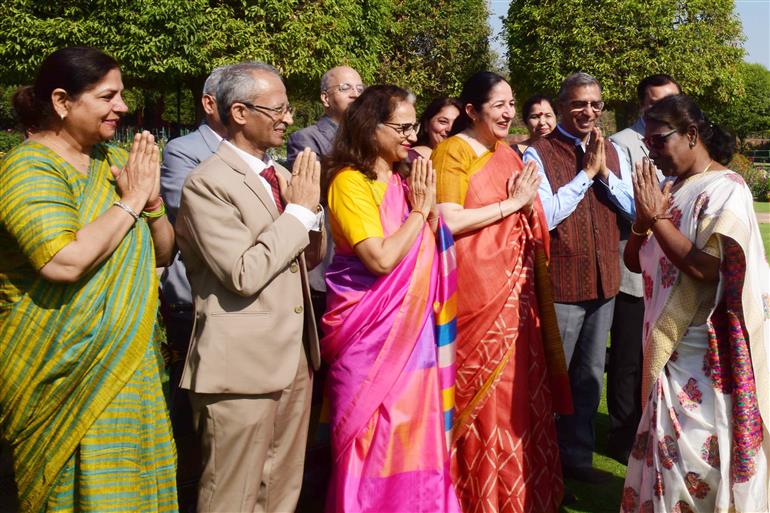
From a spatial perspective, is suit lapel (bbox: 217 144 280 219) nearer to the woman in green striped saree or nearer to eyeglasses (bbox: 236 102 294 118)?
eyeglasses (bbox: 236 102 294 118)

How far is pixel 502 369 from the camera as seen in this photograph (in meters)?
4.32

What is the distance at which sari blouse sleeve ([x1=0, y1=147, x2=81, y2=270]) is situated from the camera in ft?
9.67

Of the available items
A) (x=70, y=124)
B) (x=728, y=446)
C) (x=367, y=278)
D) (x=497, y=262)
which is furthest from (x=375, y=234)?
(x=728, y=446)

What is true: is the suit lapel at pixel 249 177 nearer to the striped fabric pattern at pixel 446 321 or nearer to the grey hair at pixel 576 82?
the striped fabric pattern at pixel 446 321

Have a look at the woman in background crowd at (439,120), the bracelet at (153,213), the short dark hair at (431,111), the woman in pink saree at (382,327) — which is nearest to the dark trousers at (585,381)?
the woman in pink saree at (382,327)

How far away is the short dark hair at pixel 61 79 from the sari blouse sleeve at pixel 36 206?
194 mm

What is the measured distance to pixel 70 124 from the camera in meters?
3.19

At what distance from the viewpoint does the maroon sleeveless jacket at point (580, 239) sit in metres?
4.80

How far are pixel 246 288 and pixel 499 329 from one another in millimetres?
1569

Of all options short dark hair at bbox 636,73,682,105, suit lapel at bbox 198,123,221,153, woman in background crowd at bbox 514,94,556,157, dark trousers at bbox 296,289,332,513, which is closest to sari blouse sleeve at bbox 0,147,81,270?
suit lapel at bbox 198,123,221,153

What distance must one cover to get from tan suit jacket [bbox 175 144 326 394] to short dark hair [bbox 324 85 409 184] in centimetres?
56

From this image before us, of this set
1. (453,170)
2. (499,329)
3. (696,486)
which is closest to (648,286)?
(499,329)

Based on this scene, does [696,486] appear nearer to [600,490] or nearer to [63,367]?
[600,490]

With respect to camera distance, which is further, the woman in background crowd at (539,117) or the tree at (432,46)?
the tree at (432,46)
